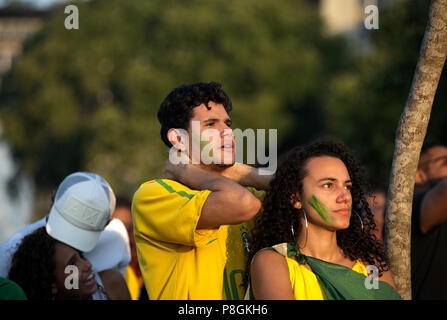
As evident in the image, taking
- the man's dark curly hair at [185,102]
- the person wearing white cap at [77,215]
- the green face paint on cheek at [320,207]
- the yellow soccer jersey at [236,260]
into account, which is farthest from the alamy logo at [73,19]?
the green face paint on cheek at [320,207]

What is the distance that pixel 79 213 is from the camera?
4.54m

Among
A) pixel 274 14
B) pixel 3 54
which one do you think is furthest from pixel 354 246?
pixel 3 54

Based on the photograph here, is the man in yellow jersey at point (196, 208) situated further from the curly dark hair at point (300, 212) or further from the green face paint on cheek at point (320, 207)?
the green face paint on cheek at point (320, 207)

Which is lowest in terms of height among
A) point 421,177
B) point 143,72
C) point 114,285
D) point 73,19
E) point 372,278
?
point 114,285

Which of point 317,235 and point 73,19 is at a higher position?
point 73,19

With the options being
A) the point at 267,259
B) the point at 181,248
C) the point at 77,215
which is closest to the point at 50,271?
the point at 77,215

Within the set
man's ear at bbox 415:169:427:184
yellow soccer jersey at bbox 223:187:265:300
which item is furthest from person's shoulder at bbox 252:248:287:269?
man's ear at bbox 415:169:427:184

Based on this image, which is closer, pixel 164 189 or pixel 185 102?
pixel 164 189

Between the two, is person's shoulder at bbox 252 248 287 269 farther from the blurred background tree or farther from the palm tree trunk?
the blurred background tree

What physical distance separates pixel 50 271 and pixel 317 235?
175cm

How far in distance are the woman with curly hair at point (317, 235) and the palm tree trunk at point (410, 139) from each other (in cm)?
17

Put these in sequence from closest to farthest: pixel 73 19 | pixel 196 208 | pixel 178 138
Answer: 1. pixel 196 208
2. pixel 178 138
3. pixel 73 19

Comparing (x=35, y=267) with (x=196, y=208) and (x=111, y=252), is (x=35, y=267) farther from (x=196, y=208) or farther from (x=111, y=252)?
(x=196, y=208)

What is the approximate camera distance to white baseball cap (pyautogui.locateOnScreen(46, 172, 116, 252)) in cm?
452
